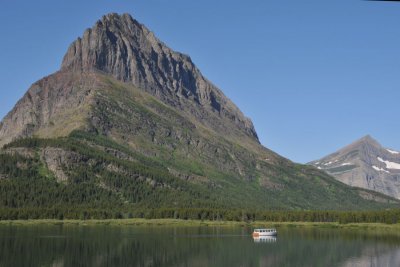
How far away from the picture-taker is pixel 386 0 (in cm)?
2325

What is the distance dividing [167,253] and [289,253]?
3168cm

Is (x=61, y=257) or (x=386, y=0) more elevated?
(x=386, y=0)

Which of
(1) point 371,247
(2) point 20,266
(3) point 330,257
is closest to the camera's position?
(2) point 20,266

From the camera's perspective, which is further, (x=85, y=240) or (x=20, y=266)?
(x=85, y=240)

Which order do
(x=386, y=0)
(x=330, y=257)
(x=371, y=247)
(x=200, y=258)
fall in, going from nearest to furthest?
(x=386, y=0) < (x=200, y=258) < (x=330, y=257) < (x=371, y=247)

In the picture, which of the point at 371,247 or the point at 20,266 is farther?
the point at 371,247

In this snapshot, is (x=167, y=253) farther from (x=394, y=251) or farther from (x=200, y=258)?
(x=394, y=251)

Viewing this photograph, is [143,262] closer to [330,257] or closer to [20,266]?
[20,266]

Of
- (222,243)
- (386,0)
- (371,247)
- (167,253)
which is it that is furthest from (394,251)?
(386,0)

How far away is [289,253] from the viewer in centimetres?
14100

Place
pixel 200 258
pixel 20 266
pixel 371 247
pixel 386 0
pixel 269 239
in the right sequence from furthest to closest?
pixel 269 239 → pixel 371 247 → pixel 200 258 → pixel 20 266 → pixel 386 0

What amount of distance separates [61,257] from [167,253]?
26041mm

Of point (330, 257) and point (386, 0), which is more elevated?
point (386, 0)

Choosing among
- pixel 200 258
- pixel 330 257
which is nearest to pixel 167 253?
pixel 200 258
